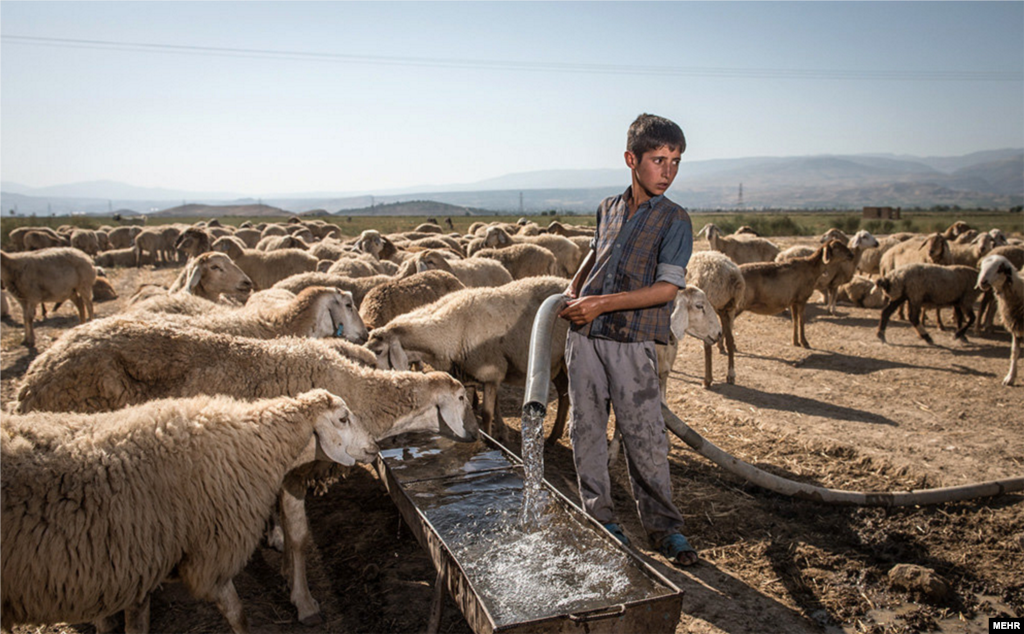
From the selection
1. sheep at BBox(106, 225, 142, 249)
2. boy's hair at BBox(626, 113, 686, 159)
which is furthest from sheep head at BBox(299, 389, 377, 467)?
sheep at BBox(106, 225, 142, 249)

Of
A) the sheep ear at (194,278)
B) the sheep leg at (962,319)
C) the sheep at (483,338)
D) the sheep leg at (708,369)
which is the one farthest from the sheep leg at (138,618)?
the sheep leg at (962,319)

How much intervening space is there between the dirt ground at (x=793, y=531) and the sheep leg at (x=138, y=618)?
296mm

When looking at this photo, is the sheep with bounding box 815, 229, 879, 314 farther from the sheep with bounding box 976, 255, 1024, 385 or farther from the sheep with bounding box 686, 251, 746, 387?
the sheep with bounding box 686, 251, 746, 387

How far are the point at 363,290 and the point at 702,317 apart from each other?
5025 millimetres

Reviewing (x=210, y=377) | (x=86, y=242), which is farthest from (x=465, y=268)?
(x=86, y=242)

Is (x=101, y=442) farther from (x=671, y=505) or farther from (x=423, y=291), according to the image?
(x=423, y=291)

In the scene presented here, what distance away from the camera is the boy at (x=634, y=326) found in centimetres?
374

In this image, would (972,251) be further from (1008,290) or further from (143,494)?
(143,494)

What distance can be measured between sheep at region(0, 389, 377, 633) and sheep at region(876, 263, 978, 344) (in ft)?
39.3

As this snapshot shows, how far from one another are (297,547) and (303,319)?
9.77 ft

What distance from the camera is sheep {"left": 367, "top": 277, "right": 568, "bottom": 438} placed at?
6473 mm

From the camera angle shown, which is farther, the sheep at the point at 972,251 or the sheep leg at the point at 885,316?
the sheep at the point at 972,251

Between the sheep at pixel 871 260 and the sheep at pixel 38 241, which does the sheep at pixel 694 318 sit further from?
the sheep at pixel 38 241

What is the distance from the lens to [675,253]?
12.6ft
